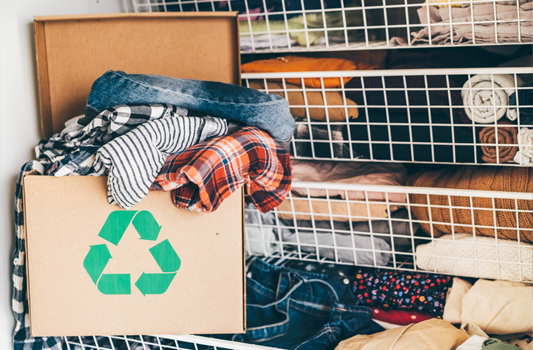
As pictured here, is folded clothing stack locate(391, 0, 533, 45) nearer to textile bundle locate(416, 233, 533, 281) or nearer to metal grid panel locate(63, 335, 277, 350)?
textile bundle locate(416, 233, 533, 281)

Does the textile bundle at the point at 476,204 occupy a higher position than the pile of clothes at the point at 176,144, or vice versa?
the pile of clothes at the point at 176,144

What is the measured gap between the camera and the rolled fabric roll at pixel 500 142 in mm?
865

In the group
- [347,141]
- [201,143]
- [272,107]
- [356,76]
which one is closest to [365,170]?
[347,141]

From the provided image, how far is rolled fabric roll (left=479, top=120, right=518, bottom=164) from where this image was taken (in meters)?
0.87

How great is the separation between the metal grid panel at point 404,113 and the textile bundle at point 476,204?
5 cm

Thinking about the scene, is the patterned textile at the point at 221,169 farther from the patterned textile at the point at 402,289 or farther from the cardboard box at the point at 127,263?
the patterned textile at the point at 402,289

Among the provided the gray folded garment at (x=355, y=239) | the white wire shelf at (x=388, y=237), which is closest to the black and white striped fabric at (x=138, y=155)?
the white wire shelf at (x=388, y=237)

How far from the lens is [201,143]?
77 centimetres

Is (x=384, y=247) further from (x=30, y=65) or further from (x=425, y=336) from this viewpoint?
(x=30, y=65)

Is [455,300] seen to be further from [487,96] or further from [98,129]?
[98,129]

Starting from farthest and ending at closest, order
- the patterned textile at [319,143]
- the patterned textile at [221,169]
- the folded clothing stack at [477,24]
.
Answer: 1. the patterned textile at [319,143]
2. the folded clothing stack at [477,24]
3. the patterned textile at [221,169]

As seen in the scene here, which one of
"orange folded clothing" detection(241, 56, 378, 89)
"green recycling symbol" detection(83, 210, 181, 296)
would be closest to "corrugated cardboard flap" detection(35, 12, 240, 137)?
"orange folded clothing" detection(241, 56, 378, 89)

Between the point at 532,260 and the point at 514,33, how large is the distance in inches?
19.3

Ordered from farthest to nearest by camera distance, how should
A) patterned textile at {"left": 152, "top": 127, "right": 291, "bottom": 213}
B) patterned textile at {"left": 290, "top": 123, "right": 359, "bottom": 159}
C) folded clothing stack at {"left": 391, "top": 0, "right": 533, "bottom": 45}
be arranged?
patterned textile at {"left": 290, "top": 123, "right": 359, "bottom": 159} < folded clothing stack at {"left": 391, "top": 0, "right": 533, "bottom": 45} < patterned textile at {"left": 152, "top": 127, "right": 291, "bottom": 213}
